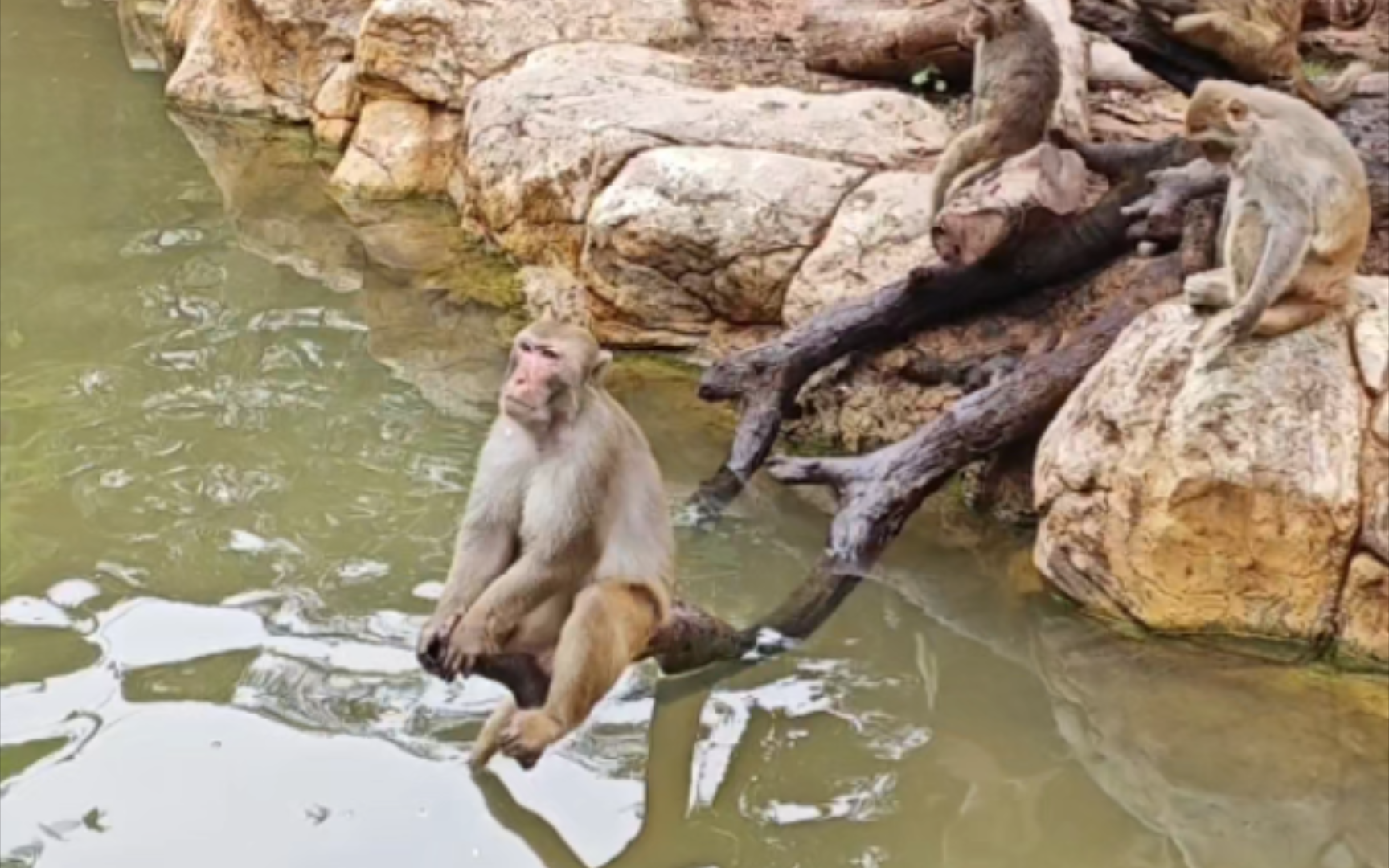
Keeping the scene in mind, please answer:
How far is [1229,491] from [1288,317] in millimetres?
643

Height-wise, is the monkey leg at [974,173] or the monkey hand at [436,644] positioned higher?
the monkey leg at [974,173]

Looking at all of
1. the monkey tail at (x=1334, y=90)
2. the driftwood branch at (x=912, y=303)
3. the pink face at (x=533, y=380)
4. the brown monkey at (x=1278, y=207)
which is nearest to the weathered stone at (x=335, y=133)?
the driftwood branch at (x=912, y=303)

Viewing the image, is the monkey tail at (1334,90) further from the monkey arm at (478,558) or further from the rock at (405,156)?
the rock at (405,156)

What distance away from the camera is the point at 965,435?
21.5 ft

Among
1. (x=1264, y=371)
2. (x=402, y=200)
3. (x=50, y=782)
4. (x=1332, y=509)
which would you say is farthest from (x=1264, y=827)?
(x=402, y=200)

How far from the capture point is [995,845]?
510 cm

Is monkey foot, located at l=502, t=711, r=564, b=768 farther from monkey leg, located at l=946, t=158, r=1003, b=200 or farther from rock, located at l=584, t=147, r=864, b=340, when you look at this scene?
rock, located at l=584, t=147, r=864, b=340

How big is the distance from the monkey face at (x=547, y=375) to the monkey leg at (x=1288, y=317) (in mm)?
2648

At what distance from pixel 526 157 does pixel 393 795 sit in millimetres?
4751

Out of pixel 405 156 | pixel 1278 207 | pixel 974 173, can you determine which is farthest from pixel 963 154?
pixel 405 156

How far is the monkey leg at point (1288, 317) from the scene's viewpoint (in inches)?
235

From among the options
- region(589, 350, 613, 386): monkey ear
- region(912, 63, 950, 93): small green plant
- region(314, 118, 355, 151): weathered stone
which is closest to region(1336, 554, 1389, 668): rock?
region(589, 350, 613, 386): monkey ear

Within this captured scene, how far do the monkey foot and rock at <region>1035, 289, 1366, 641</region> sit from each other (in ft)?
8.19

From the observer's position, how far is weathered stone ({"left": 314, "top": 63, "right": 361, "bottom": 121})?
11344mm
